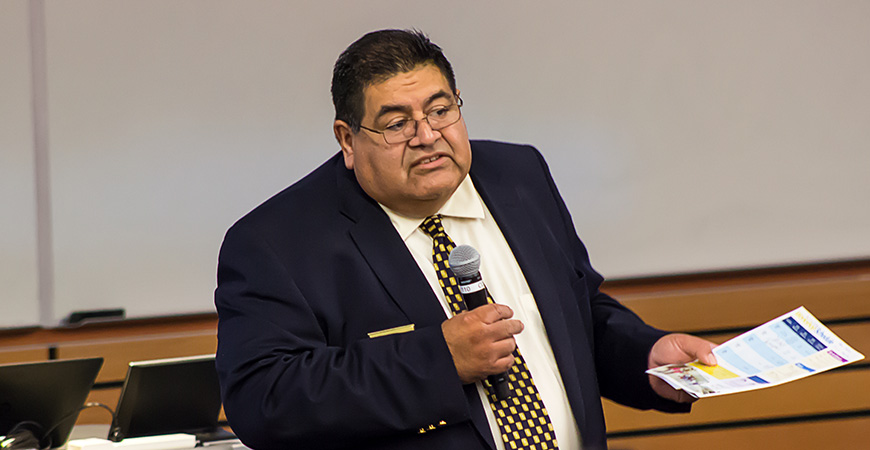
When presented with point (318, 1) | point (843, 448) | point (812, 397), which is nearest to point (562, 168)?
point (318, 1)

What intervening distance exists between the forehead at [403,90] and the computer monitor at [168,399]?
1.27 meters

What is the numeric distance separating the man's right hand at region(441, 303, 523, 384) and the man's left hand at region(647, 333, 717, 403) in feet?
1.44

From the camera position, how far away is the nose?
69.9 inches

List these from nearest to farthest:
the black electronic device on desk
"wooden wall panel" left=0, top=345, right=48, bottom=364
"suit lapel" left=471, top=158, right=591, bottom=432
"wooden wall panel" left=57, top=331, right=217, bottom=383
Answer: "suit lapel" left=471, top=158, right=591, bottom=432
the black electronic device on desk
"wooden wall panel" left=0, top=345, right=48, bottom=364
"wooden wall panel" left=57, top=331, right=217, bottom=383

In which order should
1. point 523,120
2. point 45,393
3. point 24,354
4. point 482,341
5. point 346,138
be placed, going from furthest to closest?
point 523,120 → point 24,354 → point 45,393 → point 346,138 → point 482,341

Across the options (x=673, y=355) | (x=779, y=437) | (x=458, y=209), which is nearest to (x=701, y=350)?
(x=673, y=355)

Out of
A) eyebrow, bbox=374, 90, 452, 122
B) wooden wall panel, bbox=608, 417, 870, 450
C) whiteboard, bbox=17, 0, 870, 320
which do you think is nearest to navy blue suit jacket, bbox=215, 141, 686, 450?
eyebrow, bbox=374, 90, 452, 122

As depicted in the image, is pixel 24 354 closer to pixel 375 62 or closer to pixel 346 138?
pixel 346 138

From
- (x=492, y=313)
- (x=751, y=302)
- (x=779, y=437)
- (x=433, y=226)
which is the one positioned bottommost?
(x=779, y=437)

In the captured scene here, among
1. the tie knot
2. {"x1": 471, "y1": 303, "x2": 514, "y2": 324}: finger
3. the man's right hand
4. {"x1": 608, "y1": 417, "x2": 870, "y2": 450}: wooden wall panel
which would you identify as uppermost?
the tie knot

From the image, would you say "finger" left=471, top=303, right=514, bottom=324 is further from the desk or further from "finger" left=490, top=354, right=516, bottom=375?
the desk

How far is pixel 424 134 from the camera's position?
5.83ft

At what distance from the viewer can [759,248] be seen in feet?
13.0

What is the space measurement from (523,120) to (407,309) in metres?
2.31
